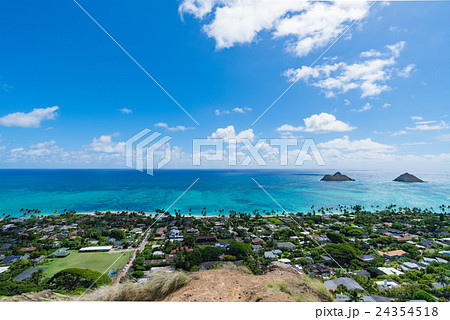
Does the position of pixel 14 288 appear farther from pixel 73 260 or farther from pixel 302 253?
pixel 302 253

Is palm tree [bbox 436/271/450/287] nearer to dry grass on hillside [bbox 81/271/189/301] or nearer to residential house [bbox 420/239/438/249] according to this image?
residential house [bbox 420/239/438/249]

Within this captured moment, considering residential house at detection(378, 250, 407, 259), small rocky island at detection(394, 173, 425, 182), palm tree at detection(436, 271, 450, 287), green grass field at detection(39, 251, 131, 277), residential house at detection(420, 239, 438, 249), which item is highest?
small rocky island at detection(394, 173, 425, 182)

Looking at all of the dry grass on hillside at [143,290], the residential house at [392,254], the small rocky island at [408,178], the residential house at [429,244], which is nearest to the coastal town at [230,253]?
the residential house at [392,254]

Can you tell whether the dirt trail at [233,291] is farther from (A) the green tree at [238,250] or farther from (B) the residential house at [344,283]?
(A) the green tree at [238,250]

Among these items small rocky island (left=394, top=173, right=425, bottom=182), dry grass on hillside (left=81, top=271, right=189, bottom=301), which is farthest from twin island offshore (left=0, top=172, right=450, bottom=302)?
small rocky island (left=394, top=173, right=425, bottom=182)

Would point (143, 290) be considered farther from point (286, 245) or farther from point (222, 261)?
point (286, 245)
